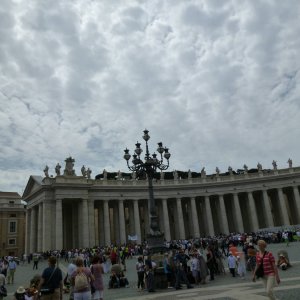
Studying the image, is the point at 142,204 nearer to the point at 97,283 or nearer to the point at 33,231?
the point at 33,231

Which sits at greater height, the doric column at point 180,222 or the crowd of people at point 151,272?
the doric column at point 180,222

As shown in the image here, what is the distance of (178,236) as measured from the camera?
66.6 meters

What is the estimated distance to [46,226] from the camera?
2149 inches

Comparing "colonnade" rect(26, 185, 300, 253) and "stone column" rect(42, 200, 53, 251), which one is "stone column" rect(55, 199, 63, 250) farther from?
"stone column" rect(42, 200, 53, 251)

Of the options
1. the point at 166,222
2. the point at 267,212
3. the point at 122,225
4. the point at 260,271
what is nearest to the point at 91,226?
the point at 122,225

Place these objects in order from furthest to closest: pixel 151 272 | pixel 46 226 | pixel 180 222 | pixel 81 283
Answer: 1. pixel 180 222
2. pixel 46 226
3. pixel 151 272
4. pixel 81 283

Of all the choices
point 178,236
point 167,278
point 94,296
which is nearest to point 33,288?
point 94,296

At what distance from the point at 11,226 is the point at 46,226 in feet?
114

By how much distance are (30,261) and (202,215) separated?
37098 millimetres

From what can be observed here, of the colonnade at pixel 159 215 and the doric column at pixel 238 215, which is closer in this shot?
the colonnade at pixel 159 215

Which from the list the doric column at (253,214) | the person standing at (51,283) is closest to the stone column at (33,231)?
the doric column at (253,214)

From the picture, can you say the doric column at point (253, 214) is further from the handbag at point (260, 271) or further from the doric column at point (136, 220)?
the handbag at point (260, 271)

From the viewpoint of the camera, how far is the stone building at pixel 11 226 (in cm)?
8169

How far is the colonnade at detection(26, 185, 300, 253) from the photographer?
56188 mm
